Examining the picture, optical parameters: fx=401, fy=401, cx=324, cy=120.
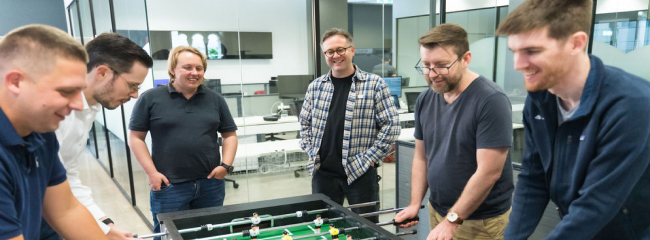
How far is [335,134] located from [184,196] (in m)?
0.97

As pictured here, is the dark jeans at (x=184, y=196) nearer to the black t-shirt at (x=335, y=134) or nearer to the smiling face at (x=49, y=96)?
the black t-shirt at (x=335, y=134)

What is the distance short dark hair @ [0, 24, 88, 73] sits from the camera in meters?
0.96

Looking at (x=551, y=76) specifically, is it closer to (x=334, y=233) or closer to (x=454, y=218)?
(x=454, y=218)

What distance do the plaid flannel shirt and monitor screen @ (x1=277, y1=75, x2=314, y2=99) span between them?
1.95 metres

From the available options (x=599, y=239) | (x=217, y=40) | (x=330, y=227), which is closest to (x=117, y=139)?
(x=217, y=40)

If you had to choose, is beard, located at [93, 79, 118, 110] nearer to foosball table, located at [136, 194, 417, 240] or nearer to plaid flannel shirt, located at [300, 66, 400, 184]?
foosball table, located at [136, 194, 417, 240]

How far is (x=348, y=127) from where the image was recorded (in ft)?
7.89

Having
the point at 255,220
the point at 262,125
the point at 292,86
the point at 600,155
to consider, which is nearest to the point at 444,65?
the point at 600,155

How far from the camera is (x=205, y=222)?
172 cm

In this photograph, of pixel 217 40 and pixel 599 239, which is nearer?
pixel 599 239

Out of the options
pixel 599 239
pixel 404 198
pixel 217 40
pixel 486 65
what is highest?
pixel 217 40

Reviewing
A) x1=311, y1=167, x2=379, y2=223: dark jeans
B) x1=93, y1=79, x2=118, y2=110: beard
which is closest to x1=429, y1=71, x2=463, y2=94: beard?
x1=311, y1=167, x2=379, y2=223: dark jeans

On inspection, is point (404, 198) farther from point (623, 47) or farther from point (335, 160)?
point (623, 47)

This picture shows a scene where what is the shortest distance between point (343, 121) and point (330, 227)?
903 mm
